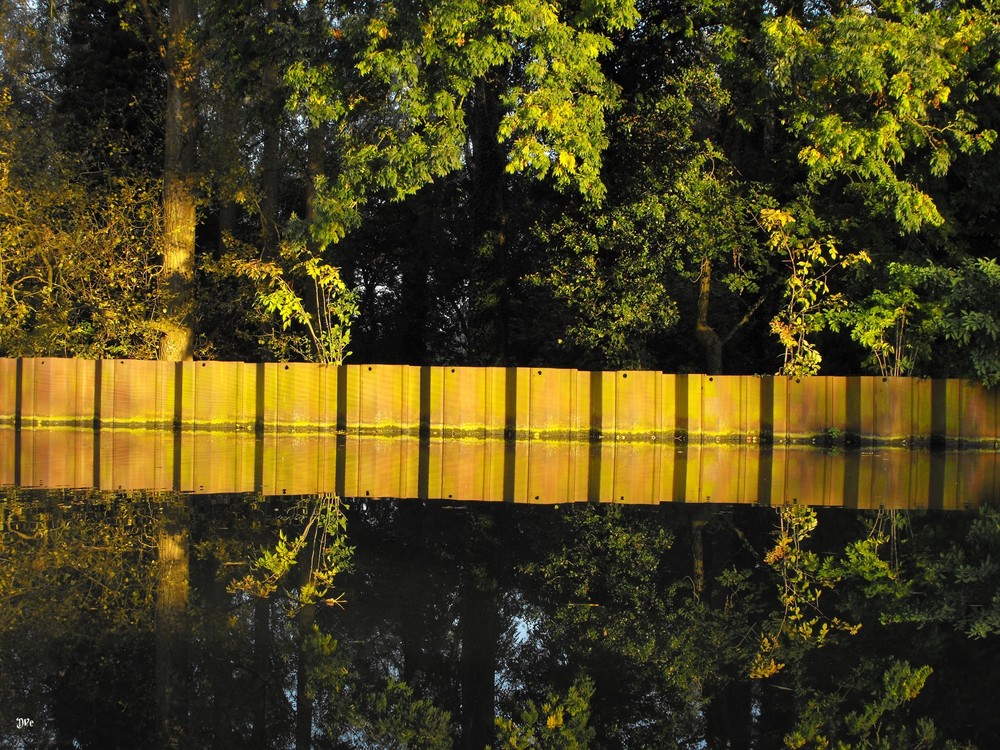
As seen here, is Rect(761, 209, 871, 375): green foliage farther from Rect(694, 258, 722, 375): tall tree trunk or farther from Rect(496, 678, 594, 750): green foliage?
Rect(496, 678, 594, 750): green foliage

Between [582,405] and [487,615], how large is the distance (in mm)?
10058

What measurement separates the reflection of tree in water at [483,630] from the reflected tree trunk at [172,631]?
0.05ft

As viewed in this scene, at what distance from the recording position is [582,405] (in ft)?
50.7

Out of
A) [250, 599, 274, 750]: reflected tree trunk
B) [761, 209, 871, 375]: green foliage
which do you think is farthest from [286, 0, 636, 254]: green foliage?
[250, 599, 274, 750]: reflected tree trunk

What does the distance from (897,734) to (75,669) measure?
3311 millimetres

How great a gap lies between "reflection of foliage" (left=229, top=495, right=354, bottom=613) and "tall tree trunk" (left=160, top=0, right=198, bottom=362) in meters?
11.0

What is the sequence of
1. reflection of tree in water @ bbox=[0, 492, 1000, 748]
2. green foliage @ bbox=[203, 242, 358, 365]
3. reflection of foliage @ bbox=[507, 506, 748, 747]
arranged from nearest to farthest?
reflection of tree in water @ bbox=[0, 492, 1000, 748] < reflection of foliage @ bbox=[507, 506, 748, 747] < green foliage @ bbox=[203, 242, 358, 365]

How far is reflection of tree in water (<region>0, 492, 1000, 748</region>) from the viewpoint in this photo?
157 inches

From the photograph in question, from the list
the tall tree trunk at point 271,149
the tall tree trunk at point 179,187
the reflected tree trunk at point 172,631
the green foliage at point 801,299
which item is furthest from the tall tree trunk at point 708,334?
the reflected tree trunk at point 172,631

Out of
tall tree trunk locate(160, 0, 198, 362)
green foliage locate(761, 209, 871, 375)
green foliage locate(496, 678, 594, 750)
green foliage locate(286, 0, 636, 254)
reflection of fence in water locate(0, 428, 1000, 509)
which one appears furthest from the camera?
tall tree trunk locate(160, 0, 198, 362)

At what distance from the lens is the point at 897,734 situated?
390 cm

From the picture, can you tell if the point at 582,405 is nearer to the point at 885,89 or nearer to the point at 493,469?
the point at 493,469

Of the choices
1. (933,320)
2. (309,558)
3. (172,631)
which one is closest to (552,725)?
(172,631)

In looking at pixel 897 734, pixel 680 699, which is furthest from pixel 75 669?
pixel 897 734
